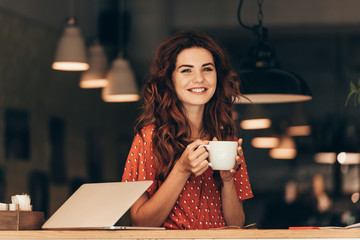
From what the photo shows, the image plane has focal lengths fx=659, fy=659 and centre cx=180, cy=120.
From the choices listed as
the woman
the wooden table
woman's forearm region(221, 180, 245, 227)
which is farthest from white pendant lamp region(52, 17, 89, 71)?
the wooden table

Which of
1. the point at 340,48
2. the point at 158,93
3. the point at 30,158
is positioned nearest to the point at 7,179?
the point at 30,158

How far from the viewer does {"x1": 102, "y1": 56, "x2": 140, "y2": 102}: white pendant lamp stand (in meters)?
4.05

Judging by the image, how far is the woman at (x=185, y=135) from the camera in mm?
1774

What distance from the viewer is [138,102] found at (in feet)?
14.9

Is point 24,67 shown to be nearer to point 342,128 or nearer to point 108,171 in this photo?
point 108,171

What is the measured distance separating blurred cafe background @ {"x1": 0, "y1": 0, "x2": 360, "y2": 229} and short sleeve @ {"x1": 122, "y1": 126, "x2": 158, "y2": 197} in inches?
85.9

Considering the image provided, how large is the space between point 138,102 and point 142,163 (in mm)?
2710

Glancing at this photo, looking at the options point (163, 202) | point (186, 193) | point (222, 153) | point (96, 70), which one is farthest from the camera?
point (96, 70)

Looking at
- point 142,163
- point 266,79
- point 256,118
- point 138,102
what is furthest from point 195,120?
point 256,118

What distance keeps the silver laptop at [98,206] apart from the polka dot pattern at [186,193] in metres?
0.41

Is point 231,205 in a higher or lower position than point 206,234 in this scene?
lower

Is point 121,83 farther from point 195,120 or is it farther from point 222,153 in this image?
point 222,153

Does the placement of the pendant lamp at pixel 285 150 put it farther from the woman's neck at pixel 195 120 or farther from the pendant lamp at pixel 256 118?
the woman's neck at pixel 195 120

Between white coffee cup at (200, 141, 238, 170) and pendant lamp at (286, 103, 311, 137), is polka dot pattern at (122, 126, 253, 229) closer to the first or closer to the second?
white coffee cup at (200, 141, 238, 170)
